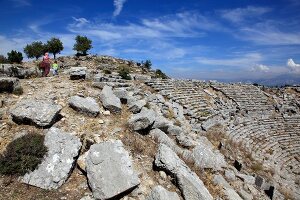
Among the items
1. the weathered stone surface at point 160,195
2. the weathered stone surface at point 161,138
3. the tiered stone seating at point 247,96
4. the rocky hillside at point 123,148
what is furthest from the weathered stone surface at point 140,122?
the tiered stone seating at point 247,96

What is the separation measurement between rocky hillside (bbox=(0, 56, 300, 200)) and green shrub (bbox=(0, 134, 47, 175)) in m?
0.18

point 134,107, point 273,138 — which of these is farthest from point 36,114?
point 273,138

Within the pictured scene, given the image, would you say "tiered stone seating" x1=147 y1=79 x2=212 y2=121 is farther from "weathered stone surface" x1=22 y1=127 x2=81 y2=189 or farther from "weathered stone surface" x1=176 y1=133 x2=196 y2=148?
"weathered stone surface" x1=22 y1=127 x2=81 y2=189

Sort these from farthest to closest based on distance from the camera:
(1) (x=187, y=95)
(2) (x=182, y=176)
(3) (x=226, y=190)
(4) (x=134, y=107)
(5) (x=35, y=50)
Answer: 1. (5) (x=35, y=50)
2. (1) (x=187, y=95)
3. (4) (x=134, y=107)
4. (3) (x=226, y=190)
5. (2) (x=182, y=176)

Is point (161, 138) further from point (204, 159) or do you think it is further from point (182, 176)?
point (182, 176)

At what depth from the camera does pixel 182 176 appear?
931 centimetres

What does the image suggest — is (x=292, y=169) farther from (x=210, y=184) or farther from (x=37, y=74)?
(x=37, y=74)

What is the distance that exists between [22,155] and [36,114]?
207cm

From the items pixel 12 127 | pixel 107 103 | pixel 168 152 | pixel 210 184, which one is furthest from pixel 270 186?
pixel 12 127

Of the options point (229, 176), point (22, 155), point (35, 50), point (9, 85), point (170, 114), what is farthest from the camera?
point (35, 50)

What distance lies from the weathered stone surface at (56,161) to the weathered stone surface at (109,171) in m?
0.67

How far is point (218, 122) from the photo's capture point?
83.4 ft

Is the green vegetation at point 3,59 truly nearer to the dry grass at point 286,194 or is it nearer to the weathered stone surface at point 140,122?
the weathered stone surface at point 140,122

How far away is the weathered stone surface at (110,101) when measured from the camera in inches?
531
